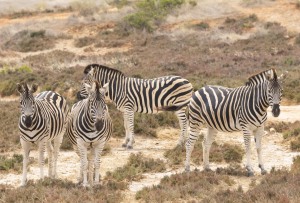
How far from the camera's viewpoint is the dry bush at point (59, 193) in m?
8.65

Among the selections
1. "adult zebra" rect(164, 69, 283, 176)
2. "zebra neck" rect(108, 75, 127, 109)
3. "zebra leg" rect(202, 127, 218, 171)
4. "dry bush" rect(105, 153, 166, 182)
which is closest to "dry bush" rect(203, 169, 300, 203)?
"adult zebra" rect(164, 69, 283, 176)

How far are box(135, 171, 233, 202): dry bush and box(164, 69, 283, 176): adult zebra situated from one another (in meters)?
0.93

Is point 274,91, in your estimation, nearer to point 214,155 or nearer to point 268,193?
point 268,193

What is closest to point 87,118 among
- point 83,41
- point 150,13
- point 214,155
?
point 214,155

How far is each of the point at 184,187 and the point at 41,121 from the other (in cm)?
310

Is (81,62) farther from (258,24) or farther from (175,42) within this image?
(258,24)

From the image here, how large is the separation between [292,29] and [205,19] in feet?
28.6

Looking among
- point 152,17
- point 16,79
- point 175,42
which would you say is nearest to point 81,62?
point 16,79

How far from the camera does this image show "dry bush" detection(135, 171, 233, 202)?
8.88 meters

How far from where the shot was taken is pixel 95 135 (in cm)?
919

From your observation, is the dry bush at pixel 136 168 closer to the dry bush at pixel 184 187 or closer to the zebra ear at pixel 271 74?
the dry bush at pixel 184 187

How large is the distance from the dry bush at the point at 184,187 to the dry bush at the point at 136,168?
980mm

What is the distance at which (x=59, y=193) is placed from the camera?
29.3 feet

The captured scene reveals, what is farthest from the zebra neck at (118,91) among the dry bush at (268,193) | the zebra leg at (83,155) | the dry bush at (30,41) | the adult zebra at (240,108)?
the dry bush at (30,41)
